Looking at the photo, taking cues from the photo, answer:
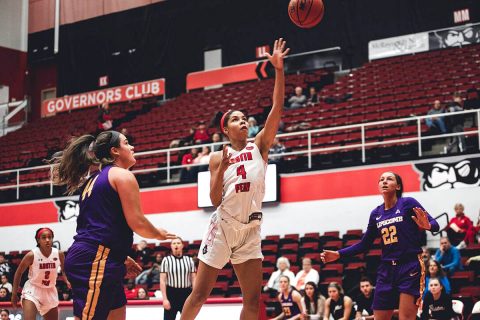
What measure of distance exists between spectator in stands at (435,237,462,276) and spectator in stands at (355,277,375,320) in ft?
4.77

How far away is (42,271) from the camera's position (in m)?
9.14

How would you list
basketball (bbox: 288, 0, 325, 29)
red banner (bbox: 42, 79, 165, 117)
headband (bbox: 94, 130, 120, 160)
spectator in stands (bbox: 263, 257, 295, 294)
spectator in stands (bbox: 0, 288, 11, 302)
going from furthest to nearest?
red banner (bbox: 42, 79, 165, 117), spectator in stands (bbox: 0, 288, 11, 302), spectator in stands (bbox: 263, 257, 295, 294), basketball (bbox: 288, 0, 325, 29), headband (bbox: 94, 130, 120, 160)

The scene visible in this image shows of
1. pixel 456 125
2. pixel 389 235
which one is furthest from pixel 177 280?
pixel 456 125

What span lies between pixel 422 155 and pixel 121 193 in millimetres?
10889

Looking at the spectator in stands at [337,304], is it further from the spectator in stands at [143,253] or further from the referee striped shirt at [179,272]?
the spectator in stands at [143,253]

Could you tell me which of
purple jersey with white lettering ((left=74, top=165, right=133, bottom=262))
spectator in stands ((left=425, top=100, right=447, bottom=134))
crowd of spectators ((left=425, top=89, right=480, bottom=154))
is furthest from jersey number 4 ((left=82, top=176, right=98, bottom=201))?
spectator in stands ((left=425, top=100, right=447, bottom=134))

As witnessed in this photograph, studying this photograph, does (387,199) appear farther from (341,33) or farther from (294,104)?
(341,33)

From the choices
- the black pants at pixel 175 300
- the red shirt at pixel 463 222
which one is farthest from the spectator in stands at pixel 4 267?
the red shirt at pixel 463 222

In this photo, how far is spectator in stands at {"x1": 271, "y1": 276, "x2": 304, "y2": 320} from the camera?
39.5 ft

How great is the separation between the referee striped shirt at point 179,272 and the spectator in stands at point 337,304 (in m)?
2.53

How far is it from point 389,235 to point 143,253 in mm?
9939

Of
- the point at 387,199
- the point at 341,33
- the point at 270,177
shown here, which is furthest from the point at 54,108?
the point at 387,199

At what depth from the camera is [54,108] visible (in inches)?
1113

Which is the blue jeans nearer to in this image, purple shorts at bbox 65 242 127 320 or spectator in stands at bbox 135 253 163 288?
spectator in stands at bbox 135 253 163 288
